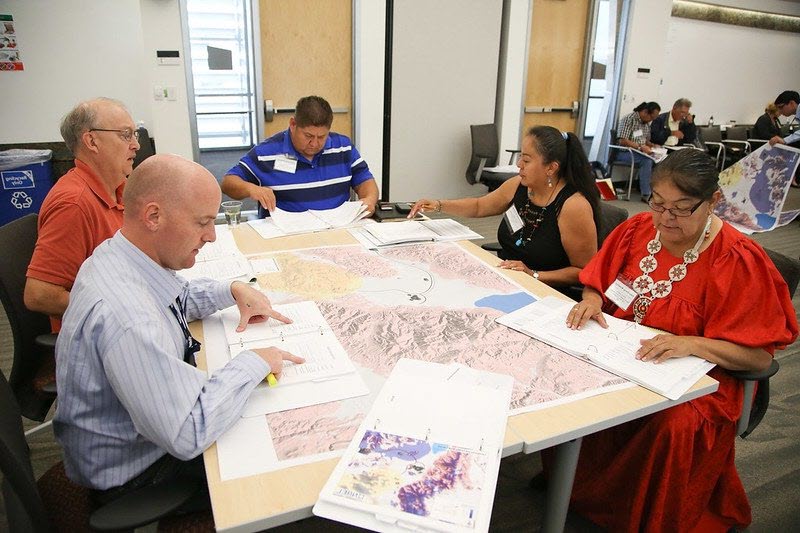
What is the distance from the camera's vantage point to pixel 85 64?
4648 millimetres

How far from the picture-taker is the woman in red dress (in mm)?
1466

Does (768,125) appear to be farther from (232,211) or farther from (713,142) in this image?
(232,211)

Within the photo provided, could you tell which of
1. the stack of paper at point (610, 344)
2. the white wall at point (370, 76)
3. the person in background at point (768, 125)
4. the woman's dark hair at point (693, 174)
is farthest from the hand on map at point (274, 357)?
the person in background at point (768, 125)

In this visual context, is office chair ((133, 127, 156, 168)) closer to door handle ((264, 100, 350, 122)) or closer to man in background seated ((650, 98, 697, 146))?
door handle ((264, 100, 350, 122))

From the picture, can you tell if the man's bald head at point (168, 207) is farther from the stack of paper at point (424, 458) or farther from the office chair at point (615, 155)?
the office chair at point (615, 155)

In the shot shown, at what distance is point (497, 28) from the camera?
562 centimetres

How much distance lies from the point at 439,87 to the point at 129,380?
5110 millimetres

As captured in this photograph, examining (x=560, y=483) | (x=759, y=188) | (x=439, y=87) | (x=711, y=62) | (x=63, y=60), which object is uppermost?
(x=711, y=62)

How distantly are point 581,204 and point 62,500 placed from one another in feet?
6.47

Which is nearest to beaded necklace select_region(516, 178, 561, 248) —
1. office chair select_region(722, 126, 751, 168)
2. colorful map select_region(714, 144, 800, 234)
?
colorful map select_region(714, 144, 800, 234)

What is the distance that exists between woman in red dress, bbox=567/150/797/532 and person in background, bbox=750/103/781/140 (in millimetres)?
8113

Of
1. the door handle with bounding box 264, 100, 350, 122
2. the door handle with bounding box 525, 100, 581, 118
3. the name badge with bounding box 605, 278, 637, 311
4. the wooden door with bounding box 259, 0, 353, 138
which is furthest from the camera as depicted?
the door handle with bounding box 525, 100, 581, 118

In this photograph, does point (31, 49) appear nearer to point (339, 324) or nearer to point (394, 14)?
point (394, 14)

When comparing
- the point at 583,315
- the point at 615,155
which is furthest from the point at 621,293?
the point at 615,155
